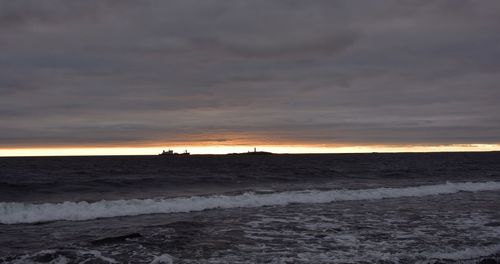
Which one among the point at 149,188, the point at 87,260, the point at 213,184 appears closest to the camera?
the point at 87,260

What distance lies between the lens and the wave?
19.6 metres

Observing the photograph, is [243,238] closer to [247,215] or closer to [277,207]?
[247,215]

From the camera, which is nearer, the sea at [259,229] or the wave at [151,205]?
the sea at [259,229]

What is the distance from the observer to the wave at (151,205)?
64.2 feet

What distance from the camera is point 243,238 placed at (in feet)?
48.1

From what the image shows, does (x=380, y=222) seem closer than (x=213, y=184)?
Yes

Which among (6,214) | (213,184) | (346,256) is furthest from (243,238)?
(213,184)

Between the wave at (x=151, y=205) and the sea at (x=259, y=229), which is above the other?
the wave at (x=151, y=205)

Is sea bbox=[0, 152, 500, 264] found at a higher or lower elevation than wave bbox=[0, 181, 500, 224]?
lower

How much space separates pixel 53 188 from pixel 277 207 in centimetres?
1758

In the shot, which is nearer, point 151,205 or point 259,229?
point 259,229

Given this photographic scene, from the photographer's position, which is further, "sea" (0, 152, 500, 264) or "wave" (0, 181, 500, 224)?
"wave" (0, 181, 500, 224)

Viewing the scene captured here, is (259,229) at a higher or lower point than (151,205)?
lower

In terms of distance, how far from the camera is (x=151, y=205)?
2284 centimetres
